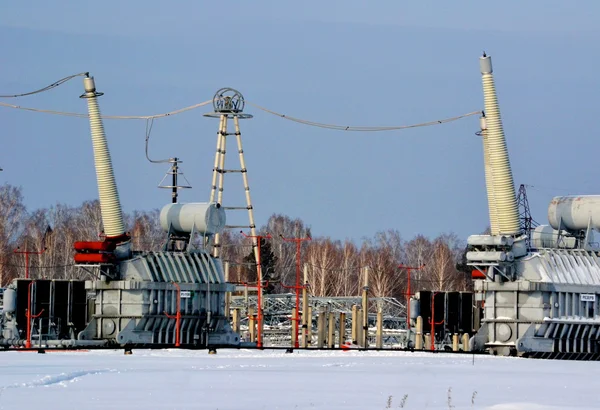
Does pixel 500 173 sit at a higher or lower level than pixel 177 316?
higher

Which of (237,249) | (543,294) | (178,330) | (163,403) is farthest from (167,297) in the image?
(237,249)

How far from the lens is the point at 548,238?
72.0 m

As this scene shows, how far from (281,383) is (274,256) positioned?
10727cm

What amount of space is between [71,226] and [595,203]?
326 feet

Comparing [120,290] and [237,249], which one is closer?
[120,290]

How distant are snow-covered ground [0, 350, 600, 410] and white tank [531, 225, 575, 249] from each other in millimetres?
15510

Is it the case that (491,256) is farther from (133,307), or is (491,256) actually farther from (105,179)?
(105,179)

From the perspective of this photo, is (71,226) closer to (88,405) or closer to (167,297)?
(167,297)

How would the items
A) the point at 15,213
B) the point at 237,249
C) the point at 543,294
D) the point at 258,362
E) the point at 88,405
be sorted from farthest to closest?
the point at 237,249 < the point at 15,213 < the point at 543,294 < the point at 258,362 < the point at 88,405

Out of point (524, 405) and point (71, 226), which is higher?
point (71, 226)

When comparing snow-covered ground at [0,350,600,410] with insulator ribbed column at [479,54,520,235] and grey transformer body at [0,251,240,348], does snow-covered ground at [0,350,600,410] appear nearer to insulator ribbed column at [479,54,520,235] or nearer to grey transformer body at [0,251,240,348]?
insulator ribbed column at [479,54,520,235]

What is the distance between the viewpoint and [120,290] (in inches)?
2707

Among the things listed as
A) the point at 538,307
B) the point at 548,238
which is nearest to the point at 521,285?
the point at 538,307

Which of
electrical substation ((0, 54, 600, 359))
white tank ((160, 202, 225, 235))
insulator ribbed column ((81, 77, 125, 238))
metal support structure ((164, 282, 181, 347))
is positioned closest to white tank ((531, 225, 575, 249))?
electrical substation ((0, 54, 600, 359))
